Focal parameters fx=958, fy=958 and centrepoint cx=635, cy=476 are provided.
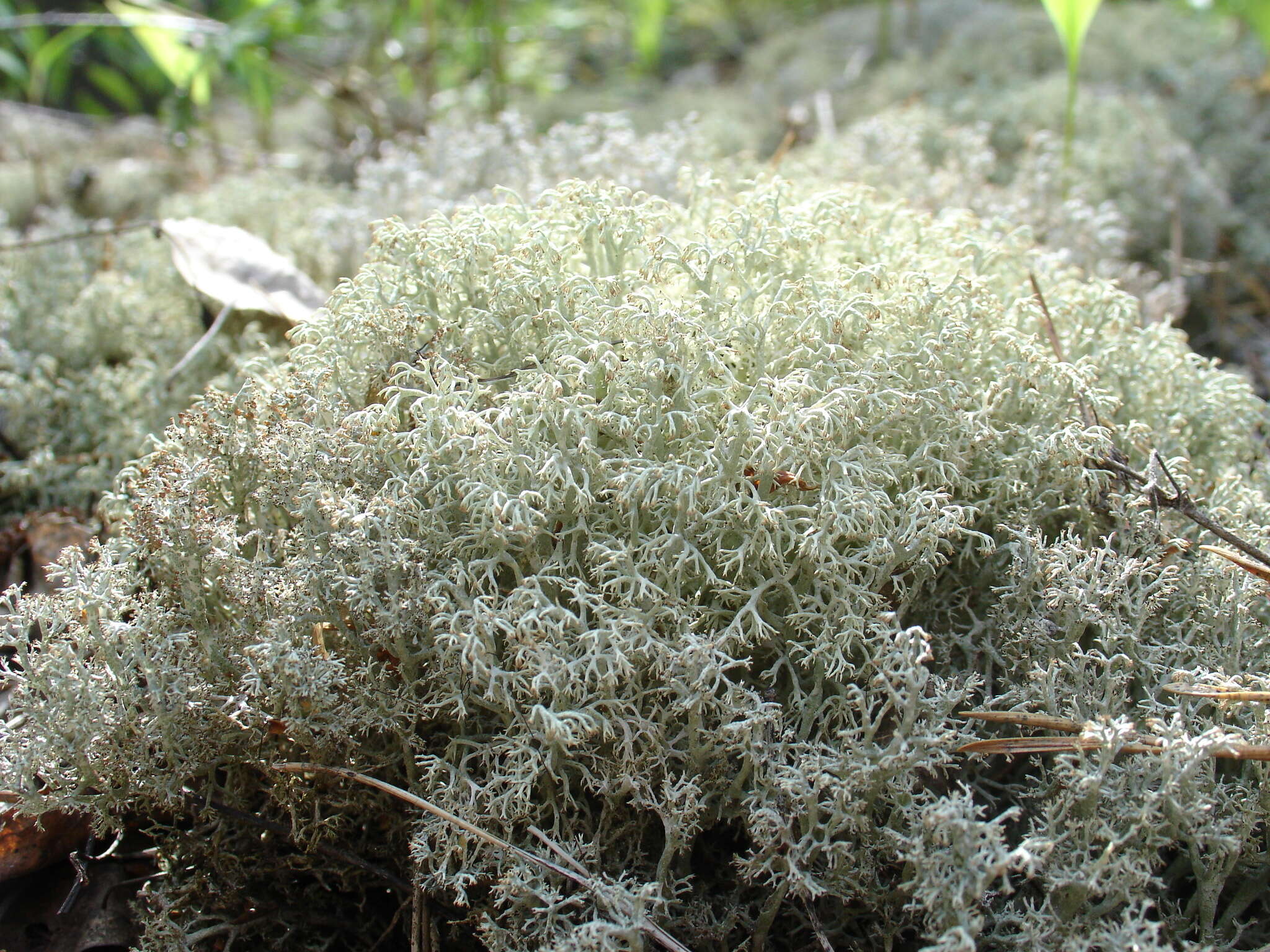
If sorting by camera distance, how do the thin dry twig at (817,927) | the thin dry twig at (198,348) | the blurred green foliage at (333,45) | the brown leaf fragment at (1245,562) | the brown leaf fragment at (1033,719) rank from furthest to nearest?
the blurred green foliage at (333,45), the thin dry twig at (198,348), the brown leaf fragment at (1245,562), the brown leaf fragment at (1033,719), the thin dry twig at (817,927)

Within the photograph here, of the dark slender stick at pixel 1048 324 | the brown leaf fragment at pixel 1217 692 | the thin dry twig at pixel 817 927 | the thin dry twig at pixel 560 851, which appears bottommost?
the thin dry twig at pixel 817 927

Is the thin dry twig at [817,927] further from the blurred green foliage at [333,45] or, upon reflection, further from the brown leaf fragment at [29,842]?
the blurred green foliage at [333,45]

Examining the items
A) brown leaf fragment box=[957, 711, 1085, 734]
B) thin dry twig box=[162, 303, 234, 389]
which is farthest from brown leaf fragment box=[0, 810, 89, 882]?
brown leaf fragment box=[957, 711, 1085, 734]

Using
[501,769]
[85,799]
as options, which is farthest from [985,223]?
[85,799]

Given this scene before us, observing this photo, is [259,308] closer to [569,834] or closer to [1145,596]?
[569,834]

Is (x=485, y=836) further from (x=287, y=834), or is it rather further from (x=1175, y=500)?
(x=1175, y=500)

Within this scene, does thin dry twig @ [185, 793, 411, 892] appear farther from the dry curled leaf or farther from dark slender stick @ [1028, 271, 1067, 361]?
dark slender stick @ [1028, 271, 1067, 361]

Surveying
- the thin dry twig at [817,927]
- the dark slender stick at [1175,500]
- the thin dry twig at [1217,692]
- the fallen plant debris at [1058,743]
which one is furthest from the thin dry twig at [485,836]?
the dark slender stick at [1175,500]
